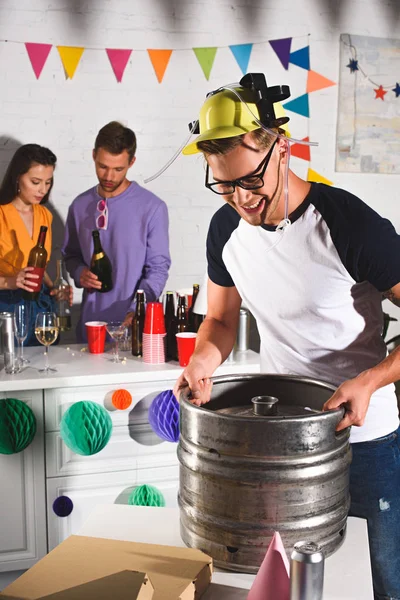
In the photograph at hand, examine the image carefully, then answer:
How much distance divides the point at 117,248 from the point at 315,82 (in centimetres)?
130

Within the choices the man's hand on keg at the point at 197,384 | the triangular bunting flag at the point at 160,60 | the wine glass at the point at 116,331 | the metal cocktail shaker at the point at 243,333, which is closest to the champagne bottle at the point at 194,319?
the metal cocktail shaker at the point at 243,333

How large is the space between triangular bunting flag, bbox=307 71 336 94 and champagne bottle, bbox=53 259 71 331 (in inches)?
59.6

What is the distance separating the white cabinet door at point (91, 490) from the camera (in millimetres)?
2664

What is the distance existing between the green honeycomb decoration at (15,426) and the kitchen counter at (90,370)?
0.23ft

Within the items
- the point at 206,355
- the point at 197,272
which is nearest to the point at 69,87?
the point at 197,272

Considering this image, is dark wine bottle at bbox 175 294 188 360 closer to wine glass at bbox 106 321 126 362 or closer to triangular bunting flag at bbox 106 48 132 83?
wine glass at bbox 106 321 126 362

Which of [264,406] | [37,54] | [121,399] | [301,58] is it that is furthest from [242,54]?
[264,406]

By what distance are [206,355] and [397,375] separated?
0.42 metres

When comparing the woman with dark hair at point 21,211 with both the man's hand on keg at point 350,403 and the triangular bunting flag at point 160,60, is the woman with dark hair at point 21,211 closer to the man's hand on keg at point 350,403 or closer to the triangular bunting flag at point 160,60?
the triangular bunting flag at point 160,60

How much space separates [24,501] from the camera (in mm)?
2617

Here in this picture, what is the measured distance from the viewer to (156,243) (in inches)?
129

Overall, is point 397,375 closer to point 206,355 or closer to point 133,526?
point 206,355

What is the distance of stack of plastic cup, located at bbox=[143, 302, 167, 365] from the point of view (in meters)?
2.81

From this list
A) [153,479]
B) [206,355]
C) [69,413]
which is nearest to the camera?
[206,355]
